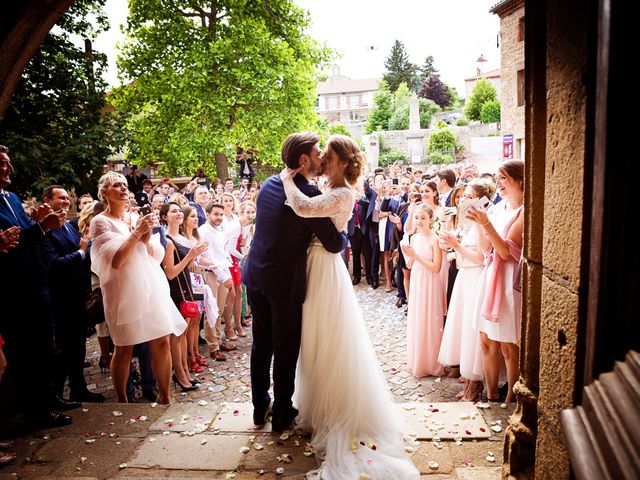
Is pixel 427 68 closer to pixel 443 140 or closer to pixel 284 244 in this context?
pixel 443 140

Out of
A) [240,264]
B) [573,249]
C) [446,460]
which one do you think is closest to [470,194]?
[446,460]

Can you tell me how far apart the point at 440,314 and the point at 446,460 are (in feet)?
7.75

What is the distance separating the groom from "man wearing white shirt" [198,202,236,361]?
2.47m

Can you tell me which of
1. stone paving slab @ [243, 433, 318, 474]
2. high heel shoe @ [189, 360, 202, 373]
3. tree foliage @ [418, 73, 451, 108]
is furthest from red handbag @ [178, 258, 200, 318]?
tree foliage @ [418, 73, 451, 108]

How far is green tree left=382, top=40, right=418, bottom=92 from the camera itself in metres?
68.8

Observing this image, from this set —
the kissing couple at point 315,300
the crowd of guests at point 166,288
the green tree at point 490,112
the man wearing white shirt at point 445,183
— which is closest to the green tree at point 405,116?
the green tree at point 490,112

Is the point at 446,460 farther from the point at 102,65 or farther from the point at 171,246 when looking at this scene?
the point at 102,65

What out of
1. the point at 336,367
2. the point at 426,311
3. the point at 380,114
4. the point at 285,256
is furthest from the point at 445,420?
the point at 380,114

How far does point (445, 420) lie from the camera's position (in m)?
3.53

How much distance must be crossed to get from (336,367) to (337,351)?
0.37 ft

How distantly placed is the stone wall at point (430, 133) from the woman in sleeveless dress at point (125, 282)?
129ft

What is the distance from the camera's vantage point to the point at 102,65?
39.1 feet

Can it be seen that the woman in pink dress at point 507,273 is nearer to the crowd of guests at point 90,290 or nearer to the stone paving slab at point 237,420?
the stone paving slab at point 237,420

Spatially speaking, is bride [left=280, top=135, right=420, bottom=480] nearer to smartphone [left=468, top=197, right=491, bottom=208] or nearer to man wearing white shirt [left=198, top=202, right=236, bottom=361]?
smartphone [left=468, top=197, right=491, bottom=208]
